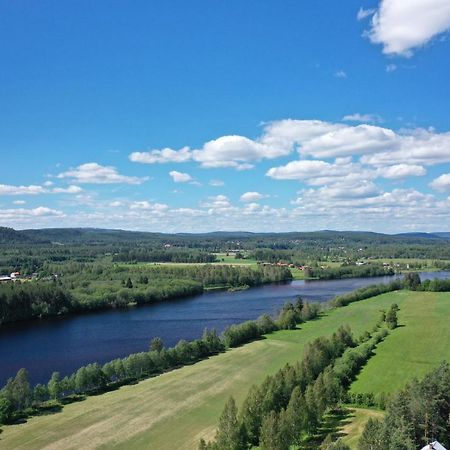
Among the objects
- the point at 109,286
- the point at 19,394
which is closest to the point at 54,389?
the point at 19,394

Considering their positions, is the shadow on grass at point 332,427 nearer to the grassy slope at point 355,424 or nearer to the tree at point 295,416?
the grassy slope at point 355,424

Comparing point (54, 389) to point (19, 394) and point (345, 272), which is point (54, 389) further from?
point (345, 272)

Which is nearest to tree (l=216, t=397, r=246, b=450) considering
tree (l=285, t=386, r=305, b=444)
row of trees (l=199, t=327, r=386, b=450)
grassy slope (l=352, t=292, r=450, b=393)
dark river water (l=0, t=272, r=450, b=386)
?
row of trees (l=199, t=327, r=386, b=450)

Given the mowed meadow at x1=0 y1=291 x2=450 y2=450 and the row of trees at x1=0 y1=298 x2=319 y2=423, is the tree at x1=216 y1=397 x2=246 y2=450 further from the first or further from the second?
the row of trees at x1=0 y1=298 x2=319 y2=423

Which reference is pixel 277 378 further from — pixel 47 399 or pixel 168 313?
pixel 168 313

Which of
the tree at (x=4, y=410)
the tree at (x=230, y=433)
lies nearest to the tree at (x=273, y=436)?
the tree at (x=230, y=433)

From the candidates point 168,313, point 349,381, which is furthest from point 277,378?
point 168,313
